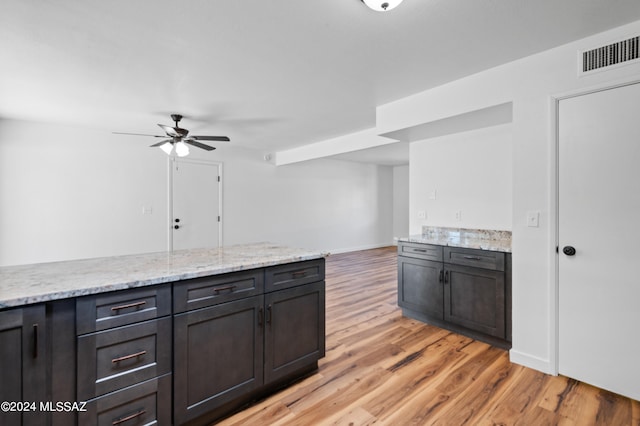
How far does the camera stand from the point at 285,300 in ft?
6.64

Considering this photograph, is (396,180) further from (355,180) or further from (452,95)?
(452,95)

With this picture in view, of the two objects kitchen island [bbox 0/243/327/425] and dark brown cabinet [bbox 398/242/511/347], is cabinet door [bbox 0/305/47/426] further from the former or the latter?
dark brown cabinet [bbox 398/242/511/347]

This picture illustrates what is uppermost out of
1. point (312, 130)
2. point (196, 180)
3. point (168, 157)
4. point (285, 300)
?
point (312, 130)

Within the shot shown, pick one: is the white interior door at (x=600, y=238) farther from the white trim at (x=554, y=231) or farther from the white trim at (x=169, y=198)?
the white trim at (x=169, y=198)

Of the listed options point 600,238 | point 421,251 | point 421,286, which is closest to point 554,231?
point 600,238

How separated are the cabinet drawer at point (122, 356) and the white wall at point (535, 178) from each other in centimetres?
254

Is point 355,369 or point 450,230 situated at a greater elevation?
point 450,230

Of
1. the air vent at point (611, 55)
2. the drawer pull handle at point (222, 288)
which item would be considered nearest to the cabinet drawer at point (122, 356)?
the drawer pull handle at point (222, 288)

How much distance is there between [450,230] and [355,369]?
2203 millimetres

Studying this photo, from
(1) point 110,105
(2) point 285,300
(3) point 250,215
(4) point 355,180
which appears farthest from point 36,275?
(4) point 355,180

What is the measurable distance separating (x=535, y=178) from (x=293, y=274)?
1.98 meters

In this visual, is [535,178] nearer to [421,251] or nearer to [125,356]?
[421,251]

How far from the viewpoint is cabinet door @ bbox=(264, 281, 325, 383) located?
196 centimetres

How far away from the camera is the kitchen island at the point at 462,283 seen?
262 cm
